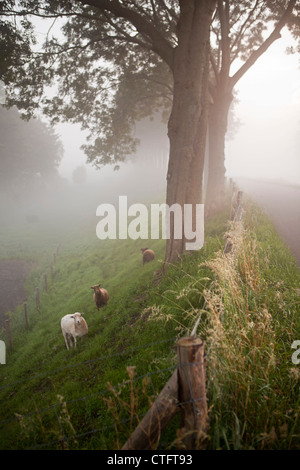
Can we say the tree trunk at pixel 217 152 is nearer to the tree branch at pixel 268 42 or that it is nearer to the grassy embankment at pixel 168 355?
the tree branch at pixel 268 42

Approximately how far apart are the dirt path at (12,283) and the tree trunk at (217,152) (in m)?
11.6

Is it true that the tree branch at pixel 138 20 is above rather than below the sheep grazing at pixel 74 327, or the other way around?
above

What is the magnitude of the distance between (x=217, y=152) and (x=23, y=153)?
32.9 m

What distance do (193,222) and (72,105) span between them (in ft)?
28.0

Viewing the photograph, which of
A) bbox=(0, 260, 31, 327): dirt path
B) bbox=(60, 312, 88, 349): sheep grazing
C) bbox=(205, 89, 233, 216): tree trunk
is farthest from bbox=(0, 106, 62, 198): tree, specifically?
bbox=(60, 312, 88, 349): sheep grazing

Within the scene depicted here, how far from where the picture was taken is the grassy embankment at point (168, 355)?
280 cm

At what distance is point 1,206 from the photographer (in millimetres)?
40500

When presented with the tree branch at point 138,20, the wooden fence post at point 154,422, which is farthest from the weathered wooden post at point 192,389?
the tree branch at point 138,20

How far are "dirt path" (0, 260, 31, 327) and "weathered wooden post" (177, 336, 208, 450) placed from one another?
1231 cm

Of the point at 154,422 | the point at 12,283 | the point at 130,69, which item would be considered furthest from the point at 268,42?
the point at 12,283

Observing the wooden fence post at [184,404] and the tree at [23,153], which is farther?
the tree at [23,153]

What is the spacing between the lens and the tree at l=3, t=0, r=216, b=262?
827cm

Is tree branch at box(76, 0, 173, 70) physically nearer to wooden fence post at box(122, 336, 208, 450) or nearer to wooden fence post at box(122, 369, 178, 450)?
wooden fence post at box(122, 336, 208, 450)
